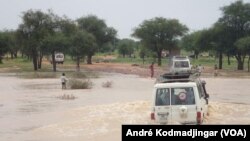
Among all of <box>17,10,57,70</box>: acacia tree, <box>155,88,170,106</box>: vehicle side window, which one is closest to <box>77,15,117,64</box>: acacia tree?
<box>17,10,57,70</box>: acacia tree

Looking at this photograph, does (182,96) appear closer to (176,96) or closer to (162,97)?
(176,96)

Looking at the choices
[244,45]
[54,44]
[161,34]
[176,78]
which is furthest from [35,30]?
[176,78]

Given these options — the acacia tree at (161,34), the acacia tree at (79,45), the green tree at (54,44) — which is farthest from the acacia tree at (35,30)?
the acacia tree at (161,34)

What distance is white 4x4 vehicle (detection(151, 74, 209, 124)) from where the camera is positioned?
14789 millimetres

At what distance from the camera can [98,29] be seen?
98688 millimetres

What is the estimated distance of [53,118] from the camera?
2208 centimetres

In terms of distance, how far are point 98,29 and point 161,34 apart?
15112 millimetres

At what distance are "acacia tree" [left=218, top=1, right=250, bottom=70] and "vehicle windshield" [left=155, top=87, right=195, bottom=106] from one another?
5776 centimetres

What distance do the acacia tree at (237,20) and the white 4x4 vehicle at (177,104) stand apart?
57.7 meters

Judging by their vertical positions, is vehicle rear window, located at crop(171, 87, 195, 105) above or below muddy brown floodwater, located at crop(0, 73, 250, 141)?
above

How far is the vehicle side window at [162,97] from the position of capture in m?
15.1

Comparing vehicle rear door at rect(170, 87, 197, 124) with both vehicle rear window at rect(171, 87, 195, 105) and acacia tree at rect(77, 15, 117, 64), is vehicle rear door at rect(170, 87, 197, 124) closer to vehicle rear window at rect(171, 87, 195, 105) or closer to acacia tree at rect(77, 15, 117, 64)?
vehicle rear window at rect(171, 87, 195, 105)

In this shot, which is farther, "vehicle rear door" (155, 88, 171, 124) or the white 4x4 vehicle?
"vehicle rear door" (155, 88, 171, 124)

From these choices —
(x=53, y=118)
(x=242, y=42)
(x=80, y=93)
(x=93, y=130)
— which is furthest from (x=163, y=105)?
(x=242, y=42)
